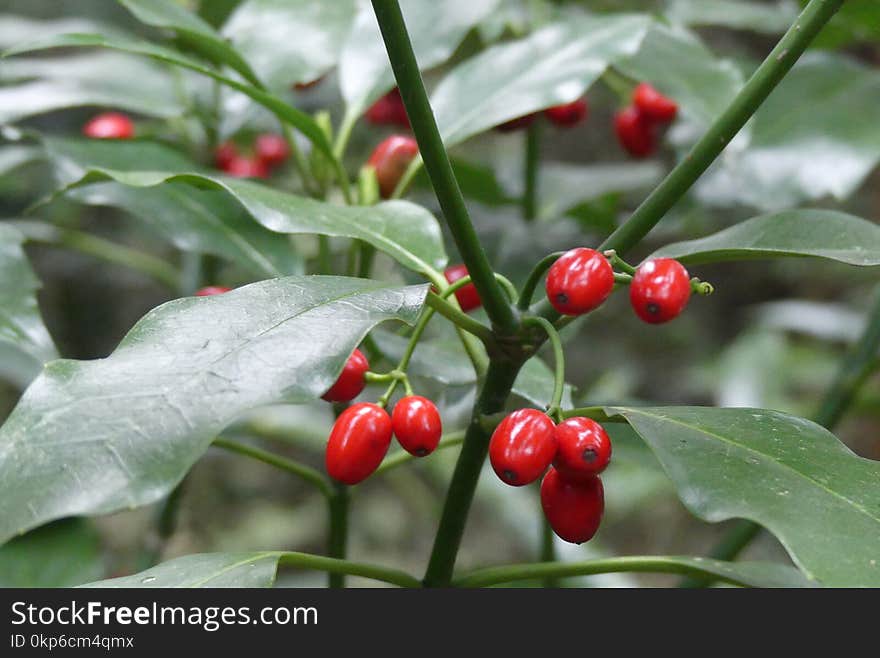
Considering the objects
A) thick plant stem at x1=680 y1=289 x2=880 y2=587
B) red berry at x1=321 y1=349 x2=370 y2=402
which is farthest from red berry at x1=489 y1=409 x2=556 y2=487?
thick plant stem at x1=680 y1=289 x2=880 y2=587

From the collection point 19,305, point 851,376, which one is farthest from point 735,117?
point 851,376

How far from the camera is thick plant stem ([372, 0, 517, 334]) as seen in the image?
499mm

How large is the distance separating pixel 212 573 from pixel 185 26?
1.66 feet

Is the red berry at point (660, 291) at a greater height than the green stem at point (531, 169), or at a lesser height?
lesser

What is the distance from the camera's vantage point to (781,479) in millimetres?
513

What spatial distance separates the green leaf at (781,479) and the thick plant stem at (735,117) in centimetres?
12

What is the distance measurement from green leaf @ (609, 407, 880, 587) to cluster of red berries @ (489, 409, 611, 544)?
0.14ft

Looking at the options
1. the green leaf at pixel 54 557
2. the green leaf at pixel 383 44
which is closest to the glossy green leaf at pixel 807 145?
the green leaf at pixel 383 44

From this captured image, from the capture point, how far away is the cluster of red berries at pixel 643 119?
1177 millimetres

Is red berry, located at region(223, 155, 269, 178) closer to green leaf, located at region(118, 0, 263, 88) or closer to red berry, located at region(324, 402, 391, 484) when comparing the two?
green leaf, located at region(118, 0, 263, 88)

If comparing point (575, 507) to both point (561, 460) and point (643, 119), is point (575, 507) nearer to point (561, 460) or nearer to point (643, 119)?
point (561, 460)

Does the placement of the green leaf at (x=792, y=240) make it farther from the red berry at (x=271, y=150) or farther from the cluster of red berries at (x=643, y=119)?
the red berry at (x=271, y=150)

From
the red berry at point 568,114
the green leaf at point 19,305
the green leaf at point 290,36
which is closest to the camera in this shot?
the green leaf at point 19,305

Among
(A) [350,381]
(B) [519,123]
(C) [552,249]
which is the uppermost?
(B) [519,123]
